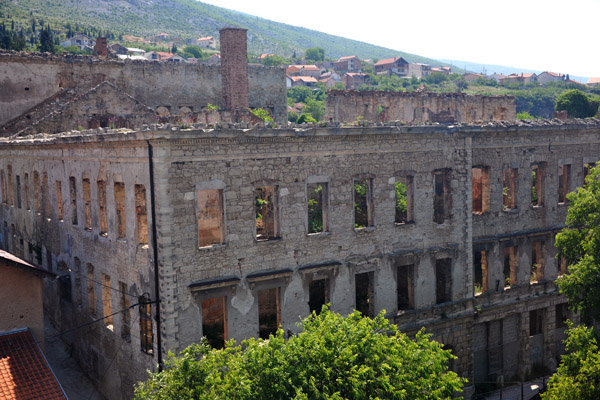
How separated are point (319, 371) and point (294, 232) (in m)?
6.75

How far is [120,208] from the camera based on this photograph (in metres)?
19.0

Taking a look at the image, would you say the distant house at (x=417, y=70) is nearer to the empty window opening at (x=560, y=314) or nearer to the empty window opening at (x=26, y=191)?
the empty window opening at (x=560, y=314)

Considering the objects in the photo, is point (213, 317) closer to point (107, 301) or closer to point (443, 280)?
point (107, 301)

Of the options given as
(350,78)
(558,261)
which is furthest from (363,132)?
(350,78)

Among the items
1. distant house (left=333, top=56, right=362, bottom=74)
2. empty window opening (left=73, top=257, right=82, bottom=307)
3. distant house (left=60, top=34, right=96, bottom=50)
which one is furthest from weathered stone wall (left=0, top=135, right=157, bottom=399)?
distant house (left=333, top=56, right=362, bottom=74)

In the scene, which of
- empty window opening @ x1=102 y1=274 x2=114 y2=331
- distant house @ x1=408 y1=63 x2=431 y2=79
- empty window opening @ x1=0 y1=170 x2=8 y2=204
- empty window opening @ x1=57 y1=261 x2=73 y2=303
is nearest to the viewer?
empty window opening @ x1=102 y1=274 x2=114 y2=331

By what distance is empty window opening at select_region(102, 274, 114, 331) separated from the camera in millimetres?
20266

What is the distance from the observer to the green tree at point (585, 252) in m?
18.4

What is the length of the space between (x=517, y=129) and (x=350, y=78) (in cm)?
8746

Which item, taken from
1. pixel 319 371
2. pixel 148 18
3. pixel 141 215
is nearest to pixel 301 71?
pixel 148 18

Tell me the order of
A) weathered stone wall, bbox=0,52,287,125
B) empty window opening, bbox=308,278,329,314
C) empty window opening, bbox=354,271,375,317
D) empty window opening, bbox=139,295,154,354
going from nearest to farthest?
empty window opening, bbox=139,295,154,354 → empty window opening, bbox=354,271,375,317 → empty window opening, bbox=308,278,329,314 → weathered stone wall, bbox=0,52,287,125

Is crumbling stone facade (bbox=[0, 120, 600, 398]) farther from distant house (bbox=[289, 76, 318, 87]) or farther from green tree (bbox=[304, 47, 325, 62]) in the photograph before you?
green tree (bbox=[304, 47, 325, 62])

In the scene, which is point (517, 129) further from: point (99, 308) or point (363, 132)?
point (99, 308)

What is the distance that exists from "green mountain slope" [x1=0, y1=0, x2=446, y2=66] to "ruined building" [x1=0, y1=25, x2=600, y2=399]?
88575mm
